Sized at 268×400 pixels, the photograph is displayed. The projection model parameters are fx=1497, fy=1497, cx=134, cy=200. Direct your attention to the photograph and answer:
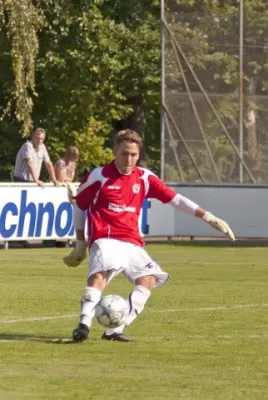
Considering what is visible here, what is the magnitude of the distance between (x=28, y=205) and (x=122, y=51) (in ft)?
70.6

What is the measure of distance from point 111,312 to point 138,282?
49cm

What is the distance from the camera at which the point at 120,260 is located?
12570 millimetres

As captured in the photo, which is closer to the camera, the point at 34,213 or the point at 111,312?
the point at 111,312

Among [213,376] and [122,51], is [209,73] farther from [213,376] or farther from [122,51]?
[213,376]

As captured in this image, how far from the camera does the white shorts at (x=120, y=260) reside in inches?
493

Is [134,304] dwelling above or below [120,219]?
below

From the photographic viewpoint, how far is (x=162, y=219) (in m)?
31.0

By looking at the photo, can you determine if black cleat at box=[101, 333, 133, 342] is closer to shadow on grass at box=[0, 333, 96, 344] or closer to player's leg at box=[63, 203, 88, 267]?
shadow on grass at box=[0, 333, 96, 344]

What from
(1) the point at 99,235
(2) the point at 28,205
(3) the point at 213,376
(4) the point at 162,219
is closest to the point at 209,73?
(4) the point at 162,219

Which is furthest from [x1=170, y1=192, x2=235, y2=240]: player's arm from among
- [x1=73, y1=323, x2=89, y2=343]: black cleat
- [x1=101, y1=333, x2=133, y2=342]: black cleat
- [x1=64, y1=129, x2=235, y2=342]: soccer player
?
[x1=73, y1=323, x2=89, y2=343]: black cleat

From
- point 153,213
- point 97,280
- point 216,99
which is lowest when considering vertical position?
point 153,213

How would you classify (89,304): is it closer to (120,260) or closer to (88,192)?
(120,260)

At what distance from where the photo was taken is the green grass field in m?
9.81

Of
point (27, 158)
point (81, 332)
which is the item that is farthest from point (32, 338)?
point (27, 158)
